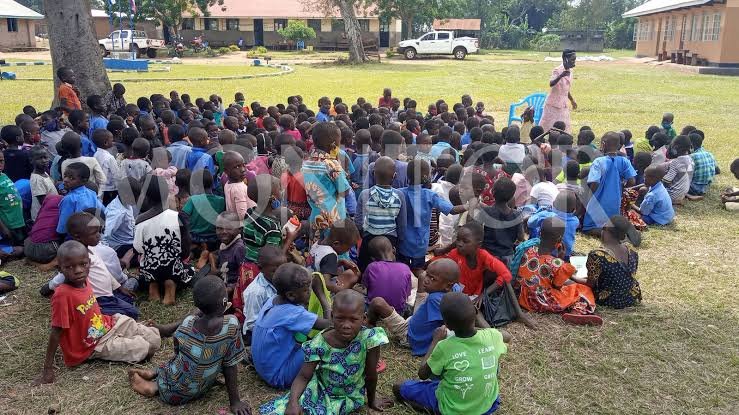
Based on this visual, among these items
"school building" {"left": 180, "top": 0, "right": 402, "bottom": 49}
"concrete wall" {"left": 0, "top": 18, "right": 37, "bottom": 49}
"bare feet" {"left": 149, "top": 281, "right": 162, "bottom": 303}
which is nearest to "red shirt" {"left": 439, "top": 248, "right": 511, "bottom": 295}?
"bare feet" {"left": 149, "top": 281, "right": 162, "bottom": 303}

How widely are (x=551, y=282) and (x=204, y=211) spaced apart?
9.40 ft

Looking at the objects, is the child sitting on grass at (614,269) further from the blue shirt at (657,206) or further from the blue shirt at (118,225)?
the blue shirt at (118,225)

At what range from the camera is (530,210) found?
5473 mm

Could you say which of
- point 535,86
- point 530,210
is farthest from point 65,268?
point 535,86

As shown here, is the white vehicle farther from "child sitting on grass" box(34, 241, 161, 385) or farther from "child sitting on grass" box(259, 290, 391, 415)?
"child sitting on grass" box(259, 290, 391, 415)

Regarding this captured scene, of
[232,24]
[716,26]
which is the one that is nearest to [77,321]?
[716,26]

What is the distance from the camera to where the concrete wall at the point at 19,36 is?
3619 cm

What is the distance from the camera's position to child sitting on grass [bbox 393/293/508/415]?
296cm

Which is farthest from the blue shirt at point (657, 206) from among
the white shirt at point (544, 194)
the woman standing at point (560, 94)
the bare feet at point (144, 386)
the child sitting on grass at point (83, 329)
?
the bare feet at point (144, 386)

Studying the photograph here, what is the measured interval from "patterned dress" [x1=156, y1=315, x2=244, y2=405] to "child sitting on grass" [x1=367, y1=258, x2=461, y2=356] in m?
0.93

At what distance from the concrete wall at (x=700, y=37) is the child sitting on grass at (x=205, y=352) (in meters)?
27.5

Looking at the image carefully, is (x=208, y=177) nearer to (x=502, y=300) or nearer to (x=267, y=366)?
(x=267, y=366)

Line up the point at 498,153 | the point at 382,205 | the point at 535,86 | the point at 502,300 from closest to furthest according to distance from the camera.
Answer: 1. the point at 502,300
2. the point at 382,205
3. the point at 498,153
4. the point at 535,86

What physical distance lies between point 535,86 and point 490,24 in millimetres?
33539
